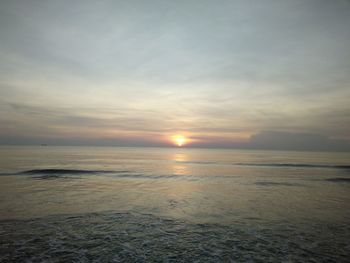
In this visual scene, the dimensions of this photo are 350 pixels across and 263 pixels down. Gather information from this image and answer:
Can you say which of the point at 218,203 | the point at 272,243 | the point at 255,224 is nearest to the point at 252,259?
the point at 272,243

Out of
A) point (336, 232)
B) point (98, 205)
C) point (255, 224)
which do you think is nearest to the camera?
point (336, 232)

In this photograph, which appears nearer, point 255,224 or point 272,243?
point 272,243

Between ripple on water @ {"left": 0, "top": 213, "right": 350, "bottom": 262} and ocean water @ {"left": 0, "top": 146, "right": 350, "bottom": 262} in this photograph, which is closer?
ripple on water @ {"left": 0, "top": 213, "right": 350, "bottom": 262}

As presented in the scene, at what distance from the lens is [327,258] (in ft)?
29.0

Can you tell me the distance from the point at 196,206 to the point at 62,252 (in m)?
10.1

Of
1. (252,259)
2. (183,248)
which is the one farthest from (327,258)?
(183,248)

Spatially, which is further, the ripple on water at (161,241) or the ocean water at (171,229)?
the ocean water at (171,229)

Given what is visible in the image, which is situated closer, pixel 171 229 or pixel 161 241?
pixel 161 241

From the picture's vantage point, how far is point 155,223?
12.9 m

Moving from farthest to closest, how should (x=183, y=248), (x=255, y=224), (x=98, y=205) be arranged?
(x=98, y=205)
(x=255, y=224)
(x=183, y=248)

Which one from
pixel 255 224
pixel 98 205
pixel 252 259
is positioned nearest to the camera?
pixel 252 259

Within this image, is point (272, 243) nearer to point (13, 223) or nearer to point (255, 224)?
point (255, 224)

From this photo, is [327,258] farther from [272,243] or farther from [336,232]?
[336,232]

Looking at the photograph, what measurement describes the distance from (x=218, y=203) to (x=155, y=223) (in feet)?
22.1
